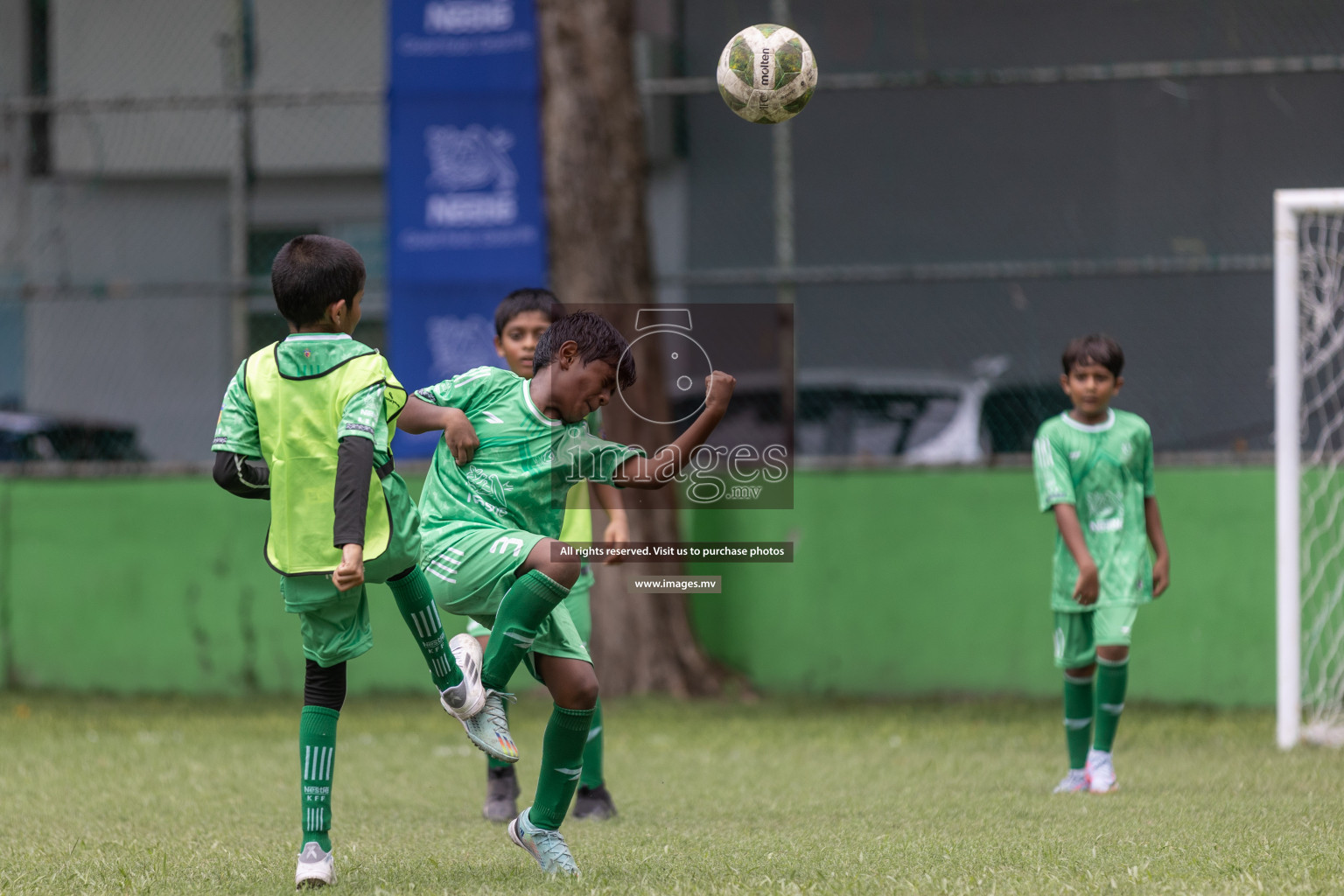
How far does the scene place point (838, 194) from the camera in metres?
12.0

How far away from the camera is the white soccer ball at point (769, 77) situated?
5.38 metres

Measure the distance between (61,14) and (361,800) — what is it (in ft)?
25.0

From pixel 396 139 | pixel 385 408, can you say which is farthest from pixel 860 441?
pixel 385 408

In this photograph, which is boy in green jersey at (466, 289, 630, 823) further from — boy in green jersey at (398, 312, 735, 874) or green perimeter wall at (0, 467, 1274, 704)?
green perimeter wall at (0, 467, 1274, 704)

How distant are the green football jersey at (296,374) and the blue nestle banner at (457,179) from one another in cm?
535

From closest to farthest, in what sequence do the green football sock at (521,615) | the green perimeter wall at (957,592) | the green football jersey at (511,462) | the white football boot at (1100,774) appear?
the green football sock at (521,615) < the green football jersey at (511,462) < the white football boot at (1100,774) < the green perimeter wall at (957,592)

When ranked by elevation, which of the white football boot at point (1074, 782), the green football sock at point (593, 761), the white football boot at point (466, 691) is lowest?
the white football boot at point (1074, 782)

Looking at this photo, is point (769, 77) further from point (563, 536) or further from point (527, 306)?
point (563, 536)

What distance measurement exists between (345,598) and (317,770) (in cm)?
45

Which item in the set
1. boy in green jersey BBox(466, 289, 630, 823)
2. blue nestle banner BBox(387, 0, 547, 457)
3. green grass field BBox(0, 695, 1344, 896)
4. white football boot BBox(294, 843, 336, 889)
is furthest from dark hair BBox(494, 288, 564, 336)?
blue nestle banner BBox(387, 0, 547, 457)

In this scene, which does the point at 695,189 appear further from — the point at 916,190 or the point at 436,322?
the point at 436,322

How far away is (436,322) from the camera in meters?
9.49

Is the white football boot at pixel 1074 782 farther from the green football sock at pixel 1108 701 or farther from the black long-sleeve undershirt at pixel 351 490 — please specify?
the black long-sleeve undershirt at pixel 351 490

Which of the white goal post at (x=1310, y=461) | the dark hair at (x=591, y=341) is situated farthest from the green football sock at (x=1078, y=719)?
the dark hair at (x=591, y=341)
